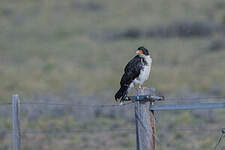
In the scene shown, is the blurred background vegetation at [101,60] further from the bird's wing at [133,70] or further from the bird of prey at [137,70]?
the bird's wing at [133,70]

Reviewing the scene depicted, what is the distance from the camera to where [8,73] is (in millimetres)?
21766

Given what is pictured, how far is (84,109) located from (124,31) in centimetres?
1960

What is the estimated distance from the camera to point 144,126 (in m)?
4.54

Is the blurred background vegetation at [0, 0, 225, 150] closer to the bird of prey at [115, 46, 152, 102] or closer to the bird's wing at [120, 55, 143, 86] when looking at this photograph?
the bird of prey at [115, 46, 152, 102]

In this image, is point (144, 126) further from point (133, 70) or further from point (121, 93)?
point (133, 70)

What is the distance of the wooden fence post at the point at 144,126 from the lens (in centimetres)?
452

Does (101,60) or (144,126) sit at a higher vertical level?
(101,60)

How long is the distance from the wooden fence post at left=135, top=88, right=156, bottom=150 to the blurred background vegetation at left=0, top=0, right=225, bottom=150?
526cm

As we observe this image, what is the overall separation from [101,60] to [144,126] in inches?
827

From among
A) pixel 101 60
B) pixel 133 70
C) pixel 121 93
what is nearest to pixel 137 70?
pixel 133 70

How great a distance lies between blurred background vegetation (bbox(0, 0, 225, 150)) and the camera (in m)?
12.0

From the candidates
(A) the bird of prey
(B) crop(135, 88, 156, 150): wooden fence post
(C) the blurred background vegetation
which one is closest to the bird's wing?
(A) the bird of prey

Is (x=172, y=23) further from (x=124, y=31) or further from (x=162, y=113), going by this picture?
(x=162, y=113)

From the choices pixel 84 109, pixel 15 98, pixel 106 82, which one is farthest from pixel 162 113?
pixel 15 98
